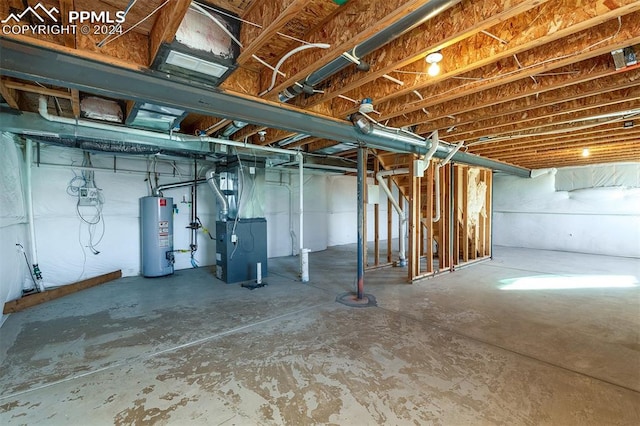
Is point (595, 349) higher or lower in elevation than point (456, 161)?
lower

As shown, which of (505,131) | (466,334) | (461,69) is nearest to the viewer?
(461,69)

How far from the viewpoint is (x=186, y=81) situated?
7.18 feet

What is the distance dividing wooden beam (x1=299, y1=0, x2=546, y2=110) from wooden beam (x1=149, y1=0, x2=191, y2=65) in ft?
4.33

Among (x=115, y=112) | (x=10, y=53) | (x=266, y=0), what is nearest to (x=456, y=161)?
(x=266, y=0)

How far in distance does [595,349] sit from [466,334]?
993mm

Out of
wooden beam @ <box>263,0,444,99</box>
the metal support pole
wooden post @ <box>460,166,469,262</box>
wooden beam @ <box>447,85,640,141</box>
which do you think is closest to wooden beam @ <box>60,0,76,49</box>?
wooden beam @ <box>263,0,444,99</box>

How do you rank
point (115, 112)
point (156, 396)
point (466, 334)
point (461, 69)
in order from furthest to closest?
point (115, 112) < point (466, 334) < point (461, 69) < point (156, 396)

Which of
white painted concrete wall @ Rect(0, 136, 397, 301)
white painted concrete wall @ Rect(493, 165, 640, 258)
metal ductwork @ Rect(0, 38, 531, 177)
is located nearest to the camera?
metal ductwork @ Rect(0, 38, 531, 177)

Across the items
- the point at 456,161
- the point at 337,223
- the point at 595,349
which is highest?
the point at 456,161

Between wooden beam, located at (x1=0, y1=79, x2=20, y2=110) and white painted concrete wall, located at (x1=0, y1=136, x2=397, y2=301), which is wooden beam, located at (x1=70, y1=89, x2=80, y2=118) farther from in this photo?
white painted concrete wall, located at (x1=0, y1=136, x2=397, y2=301)

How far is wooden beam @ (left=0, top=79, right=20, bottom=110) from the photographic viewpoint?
2378 mm

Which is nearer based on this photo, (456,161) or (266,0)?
(266,0)

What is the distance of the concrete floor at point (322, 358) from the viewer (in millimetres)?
1763

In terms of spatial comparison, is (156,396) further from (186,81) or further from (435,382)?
(186,81)
